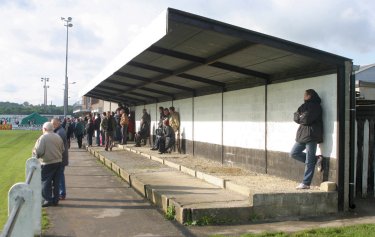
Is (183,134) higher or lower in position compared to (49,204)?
higher

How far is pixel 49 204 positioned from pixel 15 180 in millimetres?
3875

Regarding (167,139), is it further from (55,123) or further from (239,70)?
(55,123)

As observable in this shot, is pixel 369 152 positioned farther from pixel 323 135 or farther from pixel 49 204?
pixel 49 204

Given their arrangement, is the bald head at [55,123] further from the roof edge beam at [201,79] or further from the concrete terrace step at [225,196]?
the roof edge beam at [201,79]

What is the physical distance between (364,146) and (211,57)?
3616 millimetres

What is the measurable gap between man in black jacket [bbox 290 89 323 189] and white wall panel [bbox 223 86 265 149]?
86.3 inches

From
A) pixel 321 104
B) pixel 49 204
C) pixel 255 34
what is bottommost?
pixel 49 204

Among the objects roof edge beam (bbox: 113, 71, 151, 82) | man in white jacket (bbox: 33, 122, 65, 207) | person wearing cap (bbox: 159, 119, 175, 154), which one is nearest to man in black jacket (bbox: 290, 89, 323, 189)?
man in white jacket (bbox: 33, 122, 65, 207)

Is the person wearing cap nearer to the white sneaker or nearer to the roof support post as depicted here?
the white sneaker

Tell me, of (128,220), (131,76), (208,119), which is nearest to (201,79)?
(208,119)

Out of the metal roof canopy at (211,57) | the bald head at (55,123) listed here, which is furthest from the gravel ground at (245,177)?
the bald head at (55,123)

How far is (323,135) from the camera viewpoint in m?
8.61

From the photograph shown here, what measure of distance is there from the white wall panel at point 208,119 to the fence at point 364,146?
479cm

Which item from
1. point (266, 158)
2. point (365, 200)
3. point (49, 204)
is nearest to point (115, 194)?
point (49, 204)
